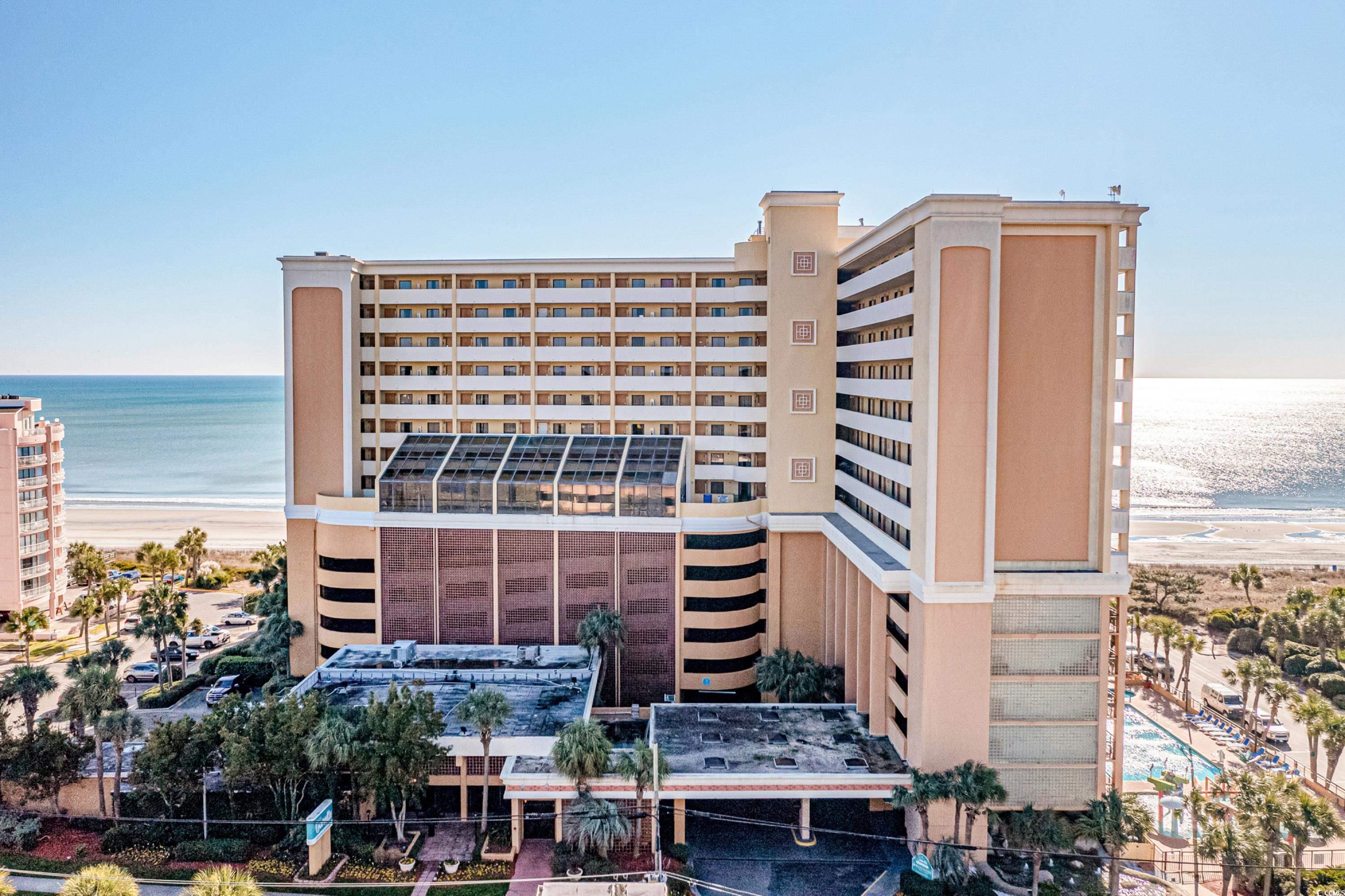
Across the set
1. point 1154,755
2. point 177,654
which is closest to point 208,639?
point 177,654

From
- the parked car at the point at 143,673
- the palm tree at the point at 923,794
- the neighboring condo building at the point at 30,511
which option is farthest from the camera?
the neighboring condo building at the point at 30,511

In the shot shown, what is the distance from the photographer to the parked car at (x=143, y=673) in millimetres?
49750

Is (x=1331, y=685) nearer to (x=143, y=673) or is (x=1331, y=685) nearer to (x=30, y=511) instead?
(x=143, y=673)

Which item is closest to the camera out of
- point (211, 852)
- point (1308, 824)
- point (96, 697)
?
point (1308, 824)

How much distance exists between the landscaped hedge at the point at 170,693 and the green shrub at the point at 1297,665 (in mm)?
67953

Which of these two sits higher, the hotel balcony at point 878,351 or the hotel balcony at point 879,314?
the hotel balcony at point 879,314

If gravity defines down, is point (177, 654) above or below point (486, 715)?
below

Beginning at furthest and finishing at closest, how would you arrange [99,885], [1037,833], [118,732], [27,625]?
1. [27,625]
2. [118,732]
3. [1037,833]
4. [99,885]

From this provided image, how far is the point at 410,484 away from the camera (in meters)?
44.0

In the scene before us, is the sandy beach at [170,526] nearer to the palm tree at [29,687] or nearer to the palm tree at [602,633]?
the palm tree at [29,687]

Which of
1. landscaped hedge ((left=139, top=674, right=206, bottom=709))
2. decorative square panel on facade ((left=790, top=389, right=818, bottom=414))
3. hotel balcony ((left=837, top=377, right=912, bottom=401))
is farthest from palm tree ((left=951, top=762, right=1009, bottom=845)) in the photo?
landscaped hedge ((left=139, top=674, right=206, bottom=709))

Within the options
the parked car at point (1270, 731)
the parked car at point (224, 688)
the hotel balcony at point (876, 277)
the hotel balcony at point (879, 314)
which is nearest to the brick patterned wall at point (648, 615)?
the hotel balcony at point (879, 314)

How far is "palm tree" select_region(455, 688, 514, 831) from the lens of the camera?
30609mm

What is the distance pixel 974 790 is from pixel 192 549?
2761 inches
